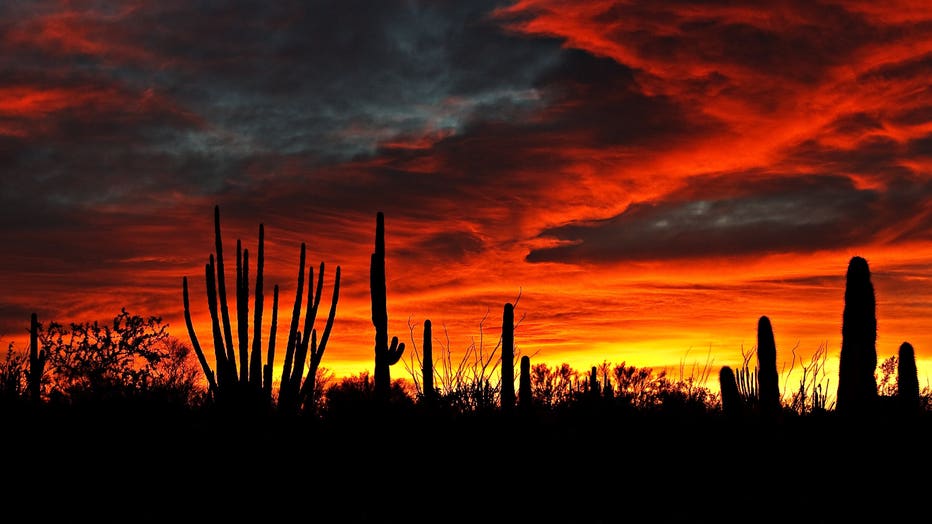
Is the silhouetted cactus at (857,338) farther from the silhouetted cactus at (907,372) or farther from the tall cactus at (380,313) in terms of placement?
the tall cactus at (380,313)

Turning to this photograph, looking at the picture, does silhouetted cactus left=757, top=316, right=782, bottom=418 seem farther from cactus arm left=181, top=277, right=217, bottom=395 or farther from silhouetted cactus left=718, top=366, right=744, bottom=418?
cactus arm left=181, top=277, right=217, bottom=395

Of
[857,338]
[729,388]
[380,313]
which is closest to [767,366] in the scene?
[729,388]

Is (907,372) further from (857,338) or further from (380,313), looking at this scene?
(380,313)

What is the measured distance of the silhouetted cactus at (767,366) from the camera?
16.8 meters

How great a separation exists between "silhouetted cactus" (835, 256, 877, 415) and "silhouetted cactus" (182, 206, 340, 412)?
8562mm

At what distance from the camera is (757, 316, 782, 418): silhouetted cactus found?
16844mm

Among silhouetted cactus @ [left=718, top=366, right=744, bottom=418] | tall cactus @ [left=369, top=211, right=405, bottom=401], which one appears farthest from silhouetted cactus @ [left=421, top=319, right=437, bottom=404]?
silhouetted cactus @ [left=718, top=366, right=744, bottom=418]

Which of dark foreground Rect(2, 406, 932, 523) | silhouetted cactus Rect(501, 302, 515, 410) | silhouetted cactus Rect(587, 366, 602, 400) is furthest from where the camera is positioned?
silhouetted cactus Rect(501, 302, 515, 410)

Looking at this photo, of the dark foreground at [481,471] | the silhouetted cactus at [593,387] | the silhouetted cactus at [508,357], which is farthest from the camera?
the silhouetted cactus at [508,357]

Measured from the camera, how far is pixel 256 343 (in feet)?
58.4

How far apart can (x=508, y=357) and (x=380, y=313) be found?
2492 mm

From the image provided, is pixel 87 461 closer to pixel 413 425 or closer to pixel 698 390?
pixel 413 425

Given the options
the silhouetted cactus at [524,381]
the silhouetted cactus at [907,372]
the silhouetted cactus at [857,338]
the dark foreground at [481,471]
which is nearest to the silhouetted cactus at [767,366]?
the silhouetted cactus at [857,338]

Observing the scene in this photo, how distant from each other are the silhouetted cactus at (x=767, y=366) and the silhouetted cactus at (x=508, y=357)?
4.20 meters
